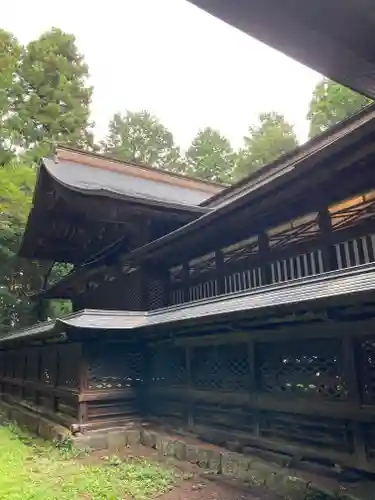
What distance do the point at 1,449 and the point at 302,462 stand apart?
6577 millimetres

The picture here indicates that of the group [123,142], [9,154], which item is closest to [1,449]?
[9,154]

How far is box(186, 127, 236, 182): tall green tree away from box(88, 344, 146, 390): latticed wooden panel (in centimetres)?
2930

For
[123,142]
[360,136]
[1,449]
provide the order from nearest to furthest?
[360,136], [1,449], [123,142]

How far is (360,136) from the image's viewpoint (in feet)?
16.6

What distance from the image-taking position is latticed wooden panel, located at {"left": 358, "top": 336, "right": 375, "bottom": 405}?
4996 mm

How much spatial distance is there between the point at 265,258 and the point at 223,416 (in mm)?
2791

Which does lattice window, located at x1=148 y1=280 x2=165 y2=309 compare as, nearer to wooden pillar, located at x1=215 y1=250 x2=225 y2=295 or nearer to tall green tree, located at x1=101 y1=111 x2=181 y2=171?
wooden pillar, located at x1=215 y1=250 x2=225 y2=295

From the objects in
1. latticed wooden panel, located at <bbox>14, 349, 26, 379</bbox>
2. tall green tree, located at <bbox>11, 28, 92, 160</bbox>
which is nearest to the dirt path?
latticed wooden panel, located at <bbox>14, 349, 26, 379</bbox>

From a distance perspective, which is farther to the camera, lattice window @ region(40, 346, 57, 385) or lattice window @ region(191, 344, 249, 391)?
lattice window @ region(40, 346, 57, 385)

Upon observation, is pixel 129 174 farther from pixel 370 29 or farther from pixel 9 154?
pixel 370 29

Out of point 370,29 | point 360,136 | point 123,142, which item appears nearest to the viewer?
point 370,29

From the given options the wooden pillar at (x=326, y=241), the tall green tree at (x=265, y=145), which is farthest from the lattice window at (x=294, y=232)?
the tall green tree at (x=265, y=145)

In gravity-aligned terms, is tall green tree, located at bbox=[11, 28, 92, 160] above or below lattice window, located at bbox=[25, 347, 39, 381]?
above

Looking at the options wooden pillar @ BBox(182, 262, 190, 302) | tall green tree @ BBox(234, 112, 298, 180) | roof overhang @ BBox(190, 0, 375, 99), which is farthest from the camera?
tall green tree @ BBox(234, 112, 298, 180)
